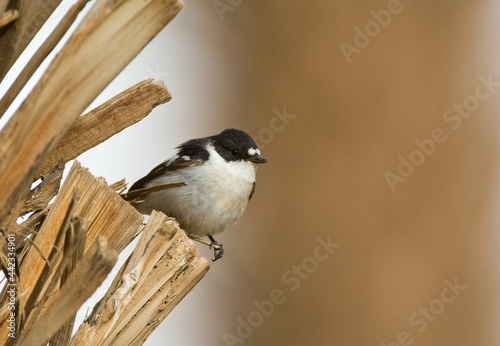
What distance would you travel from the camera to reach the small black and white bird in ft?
15.8

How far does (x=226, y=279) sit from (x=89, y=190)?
475cm

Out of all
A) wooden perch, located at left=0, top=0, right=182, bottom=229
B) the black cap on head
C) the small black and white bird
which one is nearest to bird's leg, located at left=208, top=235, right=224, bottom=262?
the small black and white bird

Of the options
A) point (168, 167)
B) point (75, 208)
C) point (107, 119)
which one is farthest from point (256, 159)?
point (75, 208)

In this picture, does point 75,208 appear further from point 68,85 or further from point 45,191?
point 45,191

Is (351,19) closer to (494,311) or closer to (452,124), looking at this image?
(452,124)

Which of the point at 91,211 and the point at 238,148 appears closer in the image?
the point at 91,211

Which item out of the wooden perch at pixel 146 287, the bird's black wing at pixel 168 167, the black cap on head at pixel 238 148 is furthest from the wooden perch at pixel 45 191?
the black cap on head at pixel 238 148

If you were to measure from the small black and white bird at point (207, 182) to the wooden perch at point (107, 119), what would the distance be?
188 centimetres

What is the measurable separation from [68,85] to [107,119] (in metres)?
1.10

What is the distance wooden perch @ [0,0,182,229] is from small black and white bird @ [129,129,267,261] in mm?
3097

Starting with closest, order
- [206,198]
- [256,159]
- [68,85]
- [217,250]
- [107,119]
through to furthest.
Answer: [68,85]
[107,119]
[206,198]
[256,159]
[217,250]

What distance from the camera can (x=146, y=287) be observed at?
7.41 feet

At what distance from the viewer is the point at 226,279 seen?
681cm

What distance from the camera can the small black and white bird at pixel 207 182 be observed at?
480 centimetres
